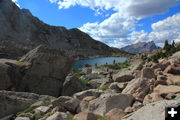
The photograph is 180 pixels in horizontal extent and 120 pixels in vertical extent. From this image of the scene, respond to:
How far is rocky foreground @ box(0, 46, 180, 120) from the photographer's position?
9.39 meters

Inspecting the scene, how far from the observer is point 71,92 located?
19.7 metres

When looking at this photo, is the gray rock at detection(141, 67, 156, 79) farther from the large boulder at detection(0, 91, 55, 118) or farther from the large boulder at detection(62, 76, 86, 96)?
the large boulder at detection(0, 91, 55, 118)

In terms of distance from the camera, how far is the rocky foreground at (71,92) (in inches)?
370

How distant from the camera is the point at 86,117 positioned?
30.3 ft

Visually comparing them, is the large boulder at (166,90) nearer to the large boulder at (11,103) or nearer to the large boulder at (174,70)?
the large boulder at (174,70)

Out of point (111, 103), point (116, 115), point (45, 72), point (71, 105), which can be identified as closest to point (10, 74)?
point (45, 72)

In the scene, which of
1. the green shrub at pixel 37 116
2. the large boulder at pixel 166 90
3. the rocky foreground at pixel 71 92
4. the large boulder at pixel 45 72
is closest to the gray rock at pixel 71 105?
the rocky foreground at pixel 71 92

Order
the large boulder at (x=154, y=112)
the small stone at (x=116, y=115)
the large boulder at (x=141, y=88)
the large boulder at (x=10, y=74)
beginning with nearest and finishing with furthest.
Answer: the large boulder at (x=154, y=112)
the small stone at (x=116, y=115)
the large boulder at (x=141, y=88)
the large boulder at (x=10, y=74)

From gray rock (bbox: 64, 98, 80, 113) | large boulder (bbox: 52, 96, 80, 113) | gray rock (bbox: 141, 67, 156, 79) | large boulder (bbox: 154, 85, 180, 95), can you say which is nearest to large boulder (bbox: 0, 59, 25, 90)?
large boulder (bbox: 52, 96, 80, 113)

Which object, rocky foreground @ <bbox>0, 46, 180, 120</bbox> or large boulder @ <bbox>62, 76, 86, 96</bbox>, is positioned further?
large boulder @ <bbox>62, 76, 86, 96</bbox>

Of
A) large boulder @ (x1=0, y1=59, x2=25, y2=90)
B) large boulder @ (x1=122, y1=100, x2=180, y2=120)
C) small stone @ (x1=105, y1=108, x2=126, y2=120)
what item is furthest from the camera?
large boulder @ (x1=0, y1=59, x2=25, y2=90)

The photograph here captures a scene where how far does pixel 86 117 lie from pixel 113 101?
1992 millimetres

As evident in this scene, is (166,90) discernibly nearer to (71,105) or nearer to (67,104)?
(71,105)

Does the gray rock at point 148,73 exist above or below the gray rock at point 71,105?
above
